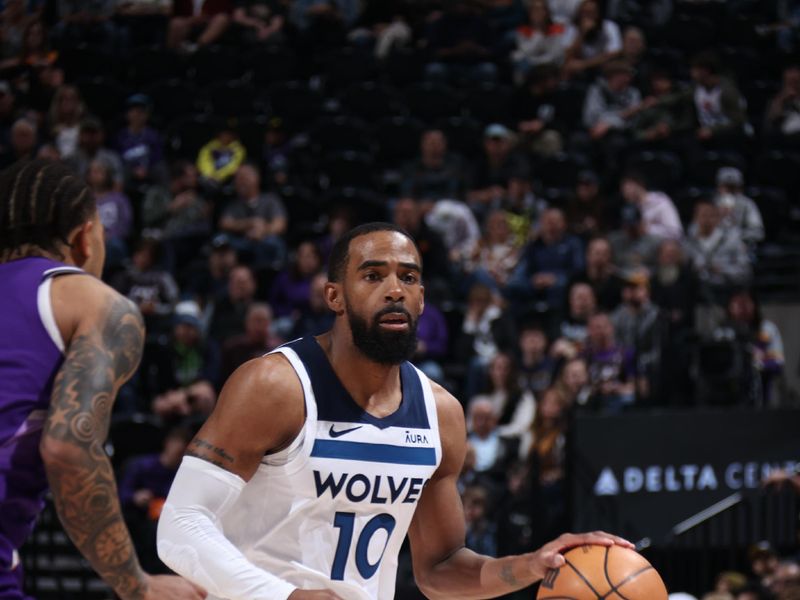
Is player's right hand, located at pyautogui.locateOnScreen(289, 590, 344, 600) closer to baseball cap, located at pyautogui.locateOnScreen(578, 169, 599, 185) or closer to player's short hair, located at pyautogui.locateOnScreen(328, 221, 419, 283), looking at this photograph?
player's short hair, located at pyautogui.locateOnScreen(328, 221, 419, 283)

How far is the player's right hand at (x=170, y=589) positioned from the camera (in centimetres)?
330

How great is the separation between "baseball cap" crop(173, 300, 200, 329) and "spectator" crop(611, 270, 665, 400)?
3.61 m

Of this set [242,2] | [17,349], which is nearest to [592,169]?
[242,2]

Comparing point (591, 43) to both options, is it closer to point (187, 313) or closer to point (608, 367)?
point (608, 367)

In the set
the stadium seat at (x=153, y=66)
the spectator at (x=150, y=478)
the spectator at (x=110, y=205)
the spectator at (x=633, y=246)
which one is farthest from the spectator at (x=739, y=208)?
the stadium seat at (x=153, y=66)

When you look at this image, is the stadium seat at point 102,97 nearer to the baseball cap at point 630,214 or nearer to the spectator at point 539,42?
the spectator at point 539,42

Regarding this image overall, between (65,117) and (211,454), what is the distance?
11.7m

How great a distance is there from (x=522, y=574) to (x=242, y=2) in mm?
13957

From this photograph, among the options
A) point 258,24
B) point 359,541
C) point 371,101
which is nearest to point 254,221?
point 371,101

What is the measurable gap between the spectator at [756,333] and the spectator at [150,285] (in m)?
4.90

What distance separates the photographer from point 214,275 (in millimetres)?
12336

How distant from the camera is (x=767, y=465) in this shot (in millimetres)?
10586

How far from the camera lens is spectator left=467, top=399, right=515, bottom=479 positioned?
1018 cm

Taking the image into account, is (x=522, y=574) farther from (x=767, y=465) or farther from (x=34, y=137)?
(x=34, y=137)
